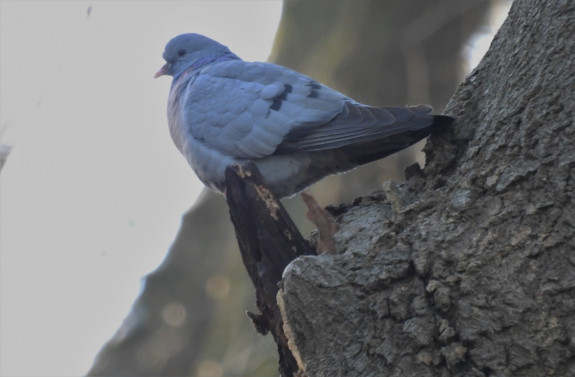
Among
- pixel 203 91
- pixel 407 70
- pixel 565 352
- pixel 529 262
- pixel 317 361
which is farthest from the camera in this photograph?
pixel 407 70

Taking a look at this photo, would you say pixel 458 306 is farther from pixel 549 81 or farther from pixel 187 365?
pixel 187 365

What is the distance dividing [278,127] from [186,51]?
4.98 ft

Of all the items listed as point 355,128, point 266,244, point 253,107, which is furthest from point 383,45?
point 266,244

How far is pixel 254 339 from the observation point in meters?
5.87

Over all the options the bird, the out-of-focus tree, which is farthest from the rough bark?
the bird

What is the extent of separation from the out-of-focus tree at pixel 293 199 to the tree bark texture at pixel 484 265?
3.30 meters

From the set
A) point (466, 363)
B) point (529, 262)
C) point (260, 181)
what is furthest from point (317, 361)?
point (260, 181)

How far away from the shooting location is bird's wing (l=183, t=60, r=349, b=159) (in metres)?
3.36

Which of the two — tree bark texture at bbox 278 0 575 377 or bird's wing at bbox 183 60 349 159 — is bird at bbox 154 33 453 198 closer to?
bird's wing at bbox 183 60 349 159

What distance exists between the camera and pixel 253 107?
355 cm

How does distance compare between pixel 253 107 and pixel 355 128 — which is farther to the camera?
pixel 253 107

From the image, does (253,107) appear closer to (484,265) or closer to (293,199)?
(484,265)

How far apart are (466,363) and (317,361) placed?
16.0 inches

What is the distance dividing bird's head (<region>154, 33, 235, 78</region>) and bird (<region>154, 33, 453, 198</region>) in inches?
25.4
